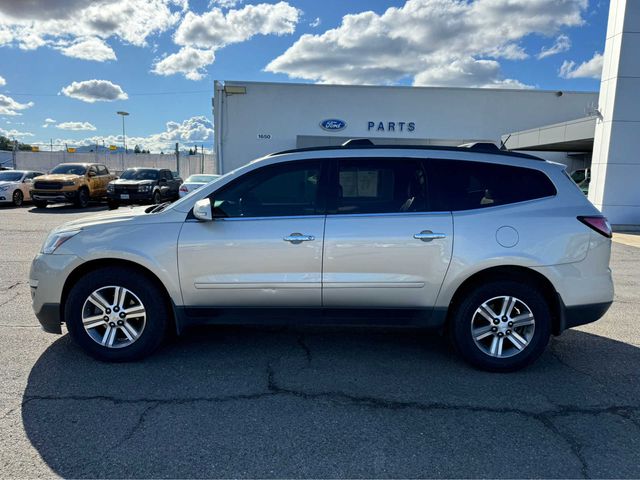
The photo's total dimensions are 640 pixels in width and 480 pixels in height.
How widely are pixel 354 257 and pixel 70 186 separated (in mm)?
17348

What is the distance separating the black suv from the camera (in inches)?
688

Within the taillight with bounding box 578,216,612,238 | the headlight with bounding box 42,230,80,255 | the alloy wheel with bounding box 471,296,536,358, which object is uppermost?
the taillight with bounding box 578,216,612,238

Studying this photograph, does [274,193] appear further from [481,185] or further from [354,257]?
[481,185]

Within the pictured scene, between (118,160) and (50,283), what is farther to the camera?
(118,160)

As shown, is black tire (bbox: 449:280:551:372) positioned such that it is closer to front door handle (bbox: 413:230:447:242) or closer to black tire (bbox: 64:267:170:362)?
front door handle (bbox: 413:230:447:242)

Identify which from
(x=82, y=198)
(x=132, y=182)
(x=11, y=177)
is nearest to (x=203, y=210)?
(x=132, y=182)

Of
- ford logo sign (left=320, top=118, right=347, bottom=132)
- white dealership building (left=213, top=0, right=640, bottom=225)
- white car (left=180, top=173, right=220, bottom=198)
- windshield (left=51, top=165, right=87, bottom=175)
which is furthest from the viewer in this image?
ford logo sign (left=320, top=118, right=347, bottom=132)

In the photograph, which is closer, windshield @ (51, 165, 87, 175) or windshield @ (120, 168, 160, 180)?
windshield @ (120, 168, 160, 180)

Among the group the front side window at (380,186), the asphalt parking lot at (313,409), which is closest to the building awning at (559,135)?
the front side window at (380,186)

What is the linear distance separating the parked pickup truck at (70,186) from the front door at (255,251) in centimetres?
1645

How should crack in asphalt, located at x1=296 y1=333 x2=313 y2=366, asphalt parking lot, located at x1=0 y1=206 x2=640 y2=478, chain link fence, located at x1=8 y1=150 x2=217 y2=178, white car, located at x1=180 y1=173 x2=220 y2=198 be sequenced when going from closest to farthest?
asphalt parking lot, located at x1=0 y1=206 x2=640 y2=478
crack in asphalt, located at x1=296 y1=333 x2=313 y2=366
white car, located at x1=180 y1=173 x2=220 y2=198
chain link fence, located at x1=8 y1=150 x2=217 y2=178

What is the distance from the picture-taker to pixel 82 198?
18.2 metres

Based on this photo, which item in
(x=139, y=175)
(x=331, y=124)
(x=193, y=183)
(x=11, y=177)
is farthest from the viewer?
(x=331, y=124)

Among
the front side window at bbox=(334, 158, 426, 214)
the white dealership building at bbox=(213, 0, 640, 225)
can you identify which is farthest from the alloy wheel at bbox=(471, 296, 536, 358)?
the white dealership building at bbox=(213, 0, 640, 225)
